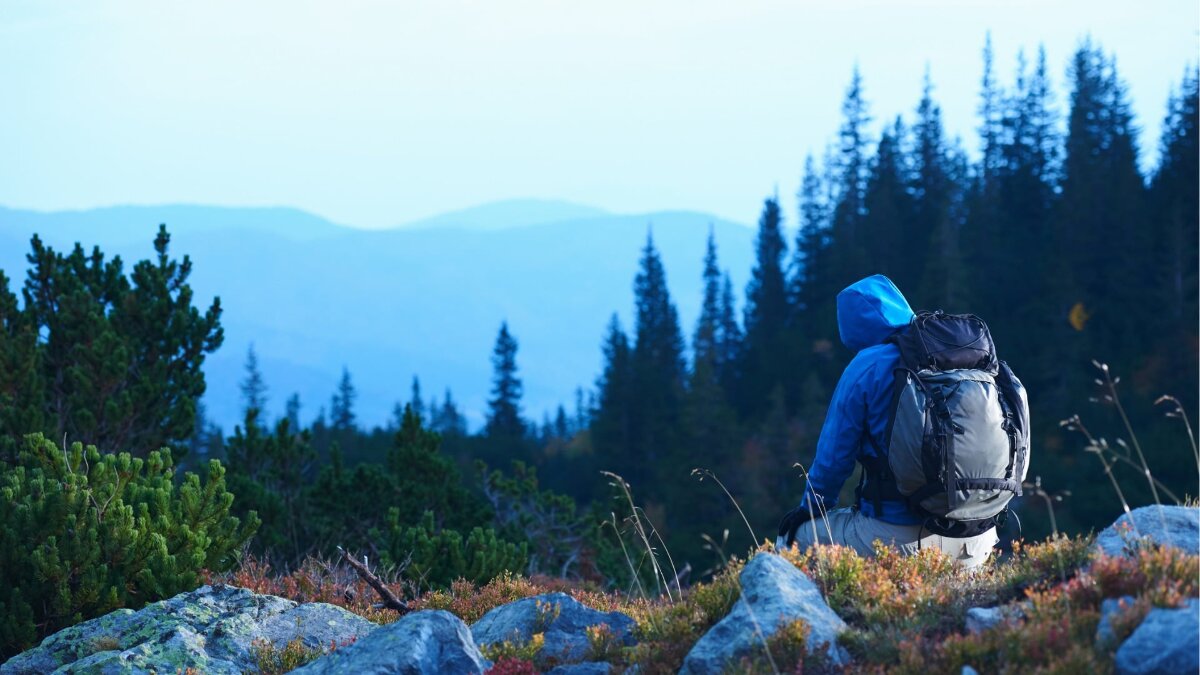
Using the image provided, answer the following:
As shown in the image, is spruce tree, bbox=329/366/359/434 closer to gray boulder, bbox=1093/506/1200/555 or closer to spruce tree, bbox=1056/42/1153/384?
spruce tree, bbox=1056/42/1153/384

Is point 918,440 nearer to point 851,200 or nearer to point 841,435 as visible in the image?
point 841,435

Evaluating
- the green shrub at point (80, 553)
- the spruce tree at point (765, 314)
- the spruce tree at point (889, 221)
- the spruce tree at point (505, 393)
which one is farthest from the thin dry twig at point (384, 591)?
the spruce tree at point (505, 393)

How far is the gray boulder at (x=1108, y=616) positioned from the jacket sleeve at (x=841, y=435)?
1647mm

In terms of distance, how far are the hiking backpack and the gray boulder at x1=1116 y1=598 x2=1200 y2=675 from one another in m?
1.62

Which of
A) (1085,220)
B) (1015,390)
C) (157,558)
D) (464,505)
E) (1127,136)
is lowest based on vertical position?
(464,505)

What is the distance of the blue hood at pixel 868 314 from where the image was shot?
6.05 metres

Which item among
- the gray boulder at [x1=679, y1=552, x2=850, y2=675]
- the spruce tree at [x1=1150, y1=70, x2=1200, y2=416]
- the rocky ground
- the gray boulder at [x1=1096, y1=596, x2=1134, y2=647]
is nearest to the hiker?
the rocky ground

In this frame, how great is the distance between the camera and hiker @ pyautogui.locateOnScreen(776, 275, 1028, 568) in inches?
215

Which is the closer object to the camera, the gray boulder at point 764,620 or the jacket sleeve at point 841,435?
the gray boulder at point 764,620

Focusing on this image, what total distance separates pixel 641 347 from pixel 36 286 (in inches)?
2929

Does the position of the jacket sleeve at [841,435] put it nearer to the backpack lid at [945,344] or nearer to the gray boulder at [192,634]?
the backpack lid at [945,344]

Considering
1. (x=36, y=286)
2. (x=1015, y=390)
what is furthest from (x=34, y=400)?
(x=1015, y=390)

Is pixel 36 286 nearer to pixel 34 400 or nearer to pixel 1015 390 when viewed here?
pixel 34 400

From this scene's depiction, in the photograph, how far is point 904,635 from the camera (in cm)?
447
